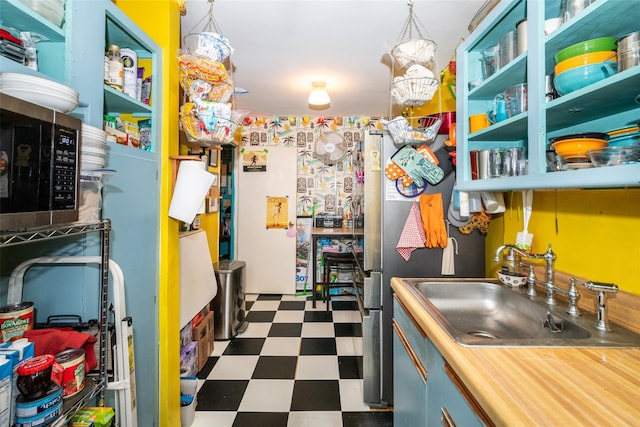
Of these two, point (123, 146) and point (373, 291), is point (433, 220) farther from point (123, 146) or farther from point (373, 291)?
point (123, 146)

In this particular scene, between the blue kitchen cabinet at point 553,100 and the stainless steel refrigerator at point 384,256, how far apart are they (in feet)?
1.48

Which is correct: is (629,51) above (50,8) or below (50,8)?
below

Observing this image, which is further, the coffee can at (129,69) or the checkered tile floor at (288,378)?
the checkered tile floor at (288,378)

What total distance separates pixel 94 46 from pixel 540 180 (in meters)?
1.65

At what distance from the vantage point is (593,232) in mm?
1157

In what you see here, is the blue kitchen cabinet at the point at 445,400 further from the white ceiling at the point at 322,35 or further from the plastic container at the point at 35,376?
the white ceiling at the point at 322,35

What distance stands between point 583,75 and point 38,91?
1.47m

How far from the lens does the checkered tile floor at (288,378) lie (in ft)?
5.88

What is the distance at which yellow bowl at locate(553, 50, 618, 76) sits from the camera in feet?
2.73

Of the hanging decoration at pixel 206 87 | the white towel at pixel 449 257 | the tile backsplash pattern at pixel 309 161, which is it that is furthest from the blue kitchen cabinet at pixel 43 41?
the tile backsplash pattern at pixel 309 161

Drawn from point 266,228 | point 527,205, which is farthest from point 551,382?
point 266,228

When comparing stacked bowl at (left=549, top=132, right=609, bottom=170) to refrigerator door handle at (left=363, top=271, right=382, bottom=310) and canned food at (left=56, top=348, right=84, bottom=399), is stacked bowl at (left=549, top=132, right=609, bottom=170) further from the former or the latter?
canned food at (left=56, top=348, right=84, bottom=399)

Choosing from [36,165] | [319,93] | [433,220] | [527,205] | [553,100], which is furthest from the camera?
[319,93]

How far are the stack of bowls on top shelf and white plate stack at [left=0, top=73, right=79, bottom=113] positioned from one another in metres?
1.43
